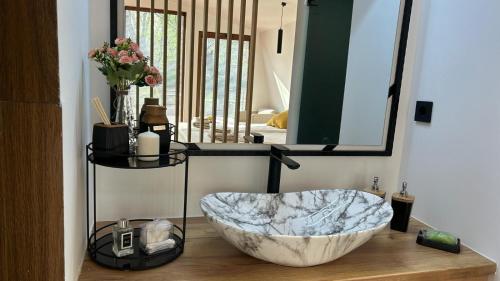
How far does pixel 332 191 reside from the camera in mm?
1347

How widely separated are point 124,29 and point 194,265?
2.56 ft

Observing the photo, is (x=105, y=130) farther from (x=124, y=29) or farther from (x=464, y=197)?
(x=464, y=197)

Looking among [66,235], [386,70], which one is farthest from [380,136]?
[66,235]

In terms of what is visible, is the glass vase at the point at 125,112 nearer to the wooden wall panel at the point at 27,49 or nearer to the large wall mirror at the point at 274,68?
the large wall mirror at the point at 274,68

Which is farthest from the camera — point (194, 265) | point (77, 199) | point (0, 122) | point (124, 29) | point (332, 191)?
point (332, 191)

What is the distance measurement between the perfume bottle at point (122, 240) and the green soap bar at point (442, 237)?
3.20ft

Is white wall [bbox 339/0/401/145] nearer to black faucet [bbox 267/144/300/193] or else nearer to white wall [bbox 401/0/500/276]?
white wall [bbox 401/0/500/276]

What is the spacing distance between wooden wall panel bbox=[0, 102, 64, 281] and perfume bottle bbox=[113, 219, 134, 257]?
35 centimetres

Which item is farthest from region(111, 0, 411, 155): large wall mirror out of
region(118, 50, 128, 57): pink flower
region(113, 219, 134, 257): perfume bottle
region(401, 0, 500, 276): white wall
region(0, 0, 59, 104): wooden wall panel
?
region(0, 0, 59, 104): wooden wall panel

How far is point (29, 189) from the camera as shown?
0.63 meters

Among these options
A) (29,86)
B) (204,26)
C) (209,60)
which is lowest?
(29,86)

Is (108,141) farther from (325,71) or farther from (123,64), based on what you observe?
(325,71)

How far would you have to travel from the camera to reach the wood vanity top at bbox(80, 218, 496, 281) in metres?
0.97

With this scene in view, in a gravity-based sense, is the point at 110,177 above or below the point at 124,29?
below
